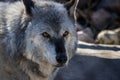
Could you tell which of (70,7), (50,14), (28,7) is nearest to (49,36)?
(50,14)

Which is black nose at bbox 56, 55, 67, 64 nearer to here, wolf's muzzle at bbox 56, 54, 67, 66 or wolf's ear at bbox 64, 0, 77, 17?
wolf's muzzle at bbox 56, 54, 67, 66

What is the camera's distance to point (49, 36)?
6039 mm

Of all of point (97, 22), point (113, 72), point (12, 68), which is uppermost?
point (12, 68)

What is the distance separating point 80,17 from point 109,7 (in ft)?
3.13

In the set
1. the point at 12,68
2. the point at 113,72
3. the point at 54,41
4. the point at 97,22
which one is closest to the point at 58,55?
the point at 54,41

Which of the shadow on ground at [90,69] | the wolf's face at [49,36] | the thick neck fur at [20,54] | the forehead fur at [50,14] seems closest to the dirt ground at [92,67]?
the shadow on ground at [90,69]

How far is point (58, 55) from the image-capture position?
5855 mm

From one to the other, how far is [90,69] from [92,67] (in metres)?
0.06

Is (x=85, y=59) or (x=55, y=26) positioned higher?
(x=55, y=26)

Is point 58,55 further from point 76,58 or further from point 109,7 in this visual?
point 109,7

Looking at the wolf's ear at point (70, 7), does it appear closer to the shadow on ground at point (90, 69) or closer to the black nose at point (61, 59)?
the black nose at point (61, 59)

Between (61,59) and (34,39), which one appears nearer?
(61,59)

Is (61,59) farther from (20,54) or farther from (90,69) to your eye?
(90,69)

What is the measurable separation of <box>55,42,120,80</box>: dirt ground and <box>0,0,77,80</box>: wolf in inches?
60.8
